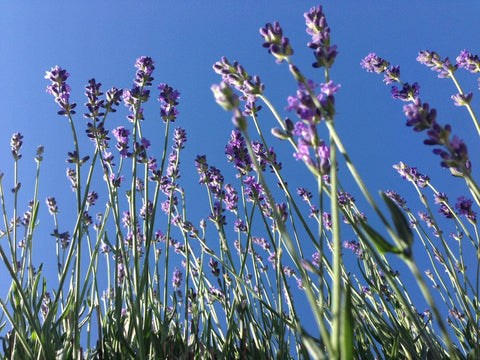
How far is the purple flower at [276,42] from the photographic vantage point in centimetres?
109

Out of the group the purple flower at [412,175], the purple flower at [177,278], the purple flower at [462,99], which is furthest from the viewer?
the purple flower at [177,278]

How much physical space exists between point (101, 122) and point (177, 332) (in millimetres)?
1005

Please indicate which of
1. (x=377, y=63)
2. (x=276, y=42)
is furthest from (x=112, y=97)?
(x=377, y=63)

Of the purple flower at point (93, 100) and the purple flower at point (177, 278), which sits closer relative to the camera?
the purple flower at point (93, 100)

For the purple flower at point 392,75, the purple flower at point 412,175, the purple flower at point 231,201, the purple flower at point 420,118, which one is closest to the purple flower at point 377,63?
the purple flower at point 392,75

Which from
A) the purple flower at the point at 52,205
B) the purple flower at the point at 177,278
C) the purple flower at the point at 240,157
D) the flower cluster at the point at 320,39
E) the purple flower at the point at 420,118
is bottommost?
the purple flower at the point at 420,118

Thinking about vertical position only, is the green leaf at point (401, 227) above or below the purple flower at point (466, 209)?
below

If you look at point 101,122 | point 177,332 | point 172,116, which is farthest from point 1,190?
point 177,332

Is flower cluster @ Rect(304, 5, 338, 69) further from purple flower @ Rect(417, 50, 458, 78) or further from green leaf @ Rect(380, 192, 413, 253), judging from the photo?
purple flower @ Rect(417, 50, 458, 78)

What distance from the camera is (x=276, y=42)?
1135 mm

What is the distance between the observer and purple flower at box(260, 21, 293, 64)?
109cm

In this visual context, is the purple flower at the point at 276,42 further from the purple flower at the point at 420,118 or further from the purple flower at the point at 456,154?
the purple flower at the point at 456,154

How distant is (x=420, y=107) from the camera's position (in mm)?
976

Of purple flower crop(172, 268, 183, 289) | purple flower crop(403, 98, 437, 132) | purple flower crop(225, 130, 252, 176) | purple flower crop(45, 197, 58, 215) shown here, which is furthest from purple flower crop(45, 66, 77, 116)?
purple flower crop(172, 268, 183, 289)
